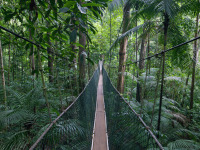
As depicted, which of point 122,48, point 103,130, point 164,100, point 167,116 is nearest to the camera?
point 103,130

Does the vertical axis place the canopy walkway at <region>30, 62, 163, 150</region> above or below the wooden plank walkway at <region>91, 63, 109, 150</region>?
above

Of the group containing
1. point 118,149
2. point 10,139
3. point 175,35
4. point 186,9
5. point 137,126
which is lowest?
point 118,149

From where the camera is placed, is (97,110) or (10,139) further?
(97,110)

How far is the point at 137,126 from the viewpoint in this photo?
3.01 ft

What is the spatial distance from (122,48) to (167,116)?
2.06 meters

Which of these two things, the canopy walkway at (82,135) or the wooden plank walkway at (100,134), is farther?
the wooden plank walkway at (100,134)

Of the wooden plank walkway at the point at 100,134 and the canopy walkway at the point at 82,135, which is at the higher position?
the canopy walkway at the point at 82,135

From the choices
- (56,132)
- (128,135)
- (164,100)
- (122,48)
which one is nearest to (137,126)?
(128,135)

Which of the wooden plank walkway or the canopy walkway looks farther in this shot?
the wooden plank walkway

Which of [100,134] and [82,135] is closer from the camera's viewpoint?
[82,135]

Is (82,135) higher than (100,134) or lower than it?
higher

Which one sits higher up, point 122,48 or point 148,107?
point 122,48

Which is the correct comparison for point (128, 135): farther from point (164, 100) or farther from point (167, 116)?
point (164, 100)

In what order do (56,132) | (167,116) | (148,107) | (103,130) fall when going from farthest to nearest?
(148,107), (167,116), (103,130), (56,132)
